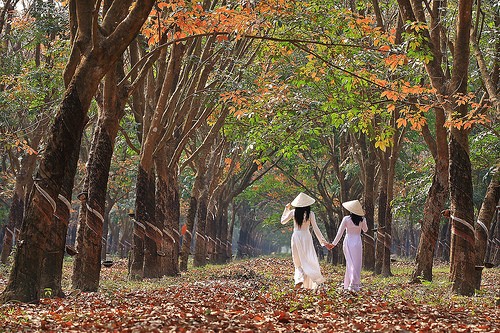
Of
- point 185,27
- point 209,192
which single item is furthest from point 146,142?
point 209,192

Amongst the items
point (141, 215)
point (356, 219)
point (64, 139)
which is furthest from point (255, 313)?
point (141, 215)

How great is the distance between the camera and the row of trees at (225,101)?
33.9ft

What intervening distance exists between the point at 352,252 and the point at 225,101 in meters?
7.94

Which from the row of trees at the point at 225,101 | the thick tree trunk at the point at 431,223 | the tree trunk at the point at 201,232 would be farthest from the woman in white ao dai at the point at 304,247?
the tree trunk at the point at 201,232

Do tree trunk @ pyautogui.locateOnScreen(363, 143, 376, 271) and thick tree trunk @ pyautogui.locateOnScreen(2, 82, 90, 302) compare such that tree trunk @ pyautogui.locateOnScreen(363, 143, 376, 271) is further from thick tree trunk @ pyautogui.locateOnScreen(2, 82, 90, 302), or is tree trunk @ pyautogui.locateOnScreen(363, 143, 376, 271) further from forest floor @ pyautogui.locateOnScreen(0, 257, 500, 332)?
thick tree trunk @ pyautogui.locateOnScreen(2, 82, 90, 302)

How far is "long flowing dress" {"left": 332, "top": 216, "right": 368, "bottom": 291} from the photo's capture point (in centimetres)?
1488

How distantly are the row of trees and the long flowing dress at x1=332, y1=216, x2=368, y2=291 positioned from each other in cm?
153

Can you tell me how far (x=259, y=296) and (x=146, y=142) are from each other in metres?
7.12

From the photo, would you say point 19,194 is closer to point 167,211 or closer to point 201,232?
point 167,211

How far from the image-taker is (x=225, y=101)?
2131 centimetres

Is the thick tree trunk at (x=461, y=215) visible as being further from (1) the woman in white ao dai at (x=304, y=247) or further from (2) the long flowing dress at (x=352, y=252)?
(1) the woman in white ao dai at (x=304, y=247)

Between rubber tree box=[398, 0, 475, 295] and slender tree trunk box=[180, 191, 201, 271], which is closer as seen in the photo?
rubber tree box=[398, 0, 475, 295]

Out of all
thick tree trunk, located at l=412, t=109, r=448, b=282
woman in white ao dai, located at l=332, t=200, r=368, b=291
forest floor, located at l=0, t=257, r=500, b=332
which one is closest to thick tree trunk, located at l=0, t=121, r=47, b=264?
forest floor, located at l=0, t=257, r=500, b=332

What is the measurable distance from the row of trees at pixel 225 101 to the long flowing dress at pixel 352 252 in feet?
5.01
